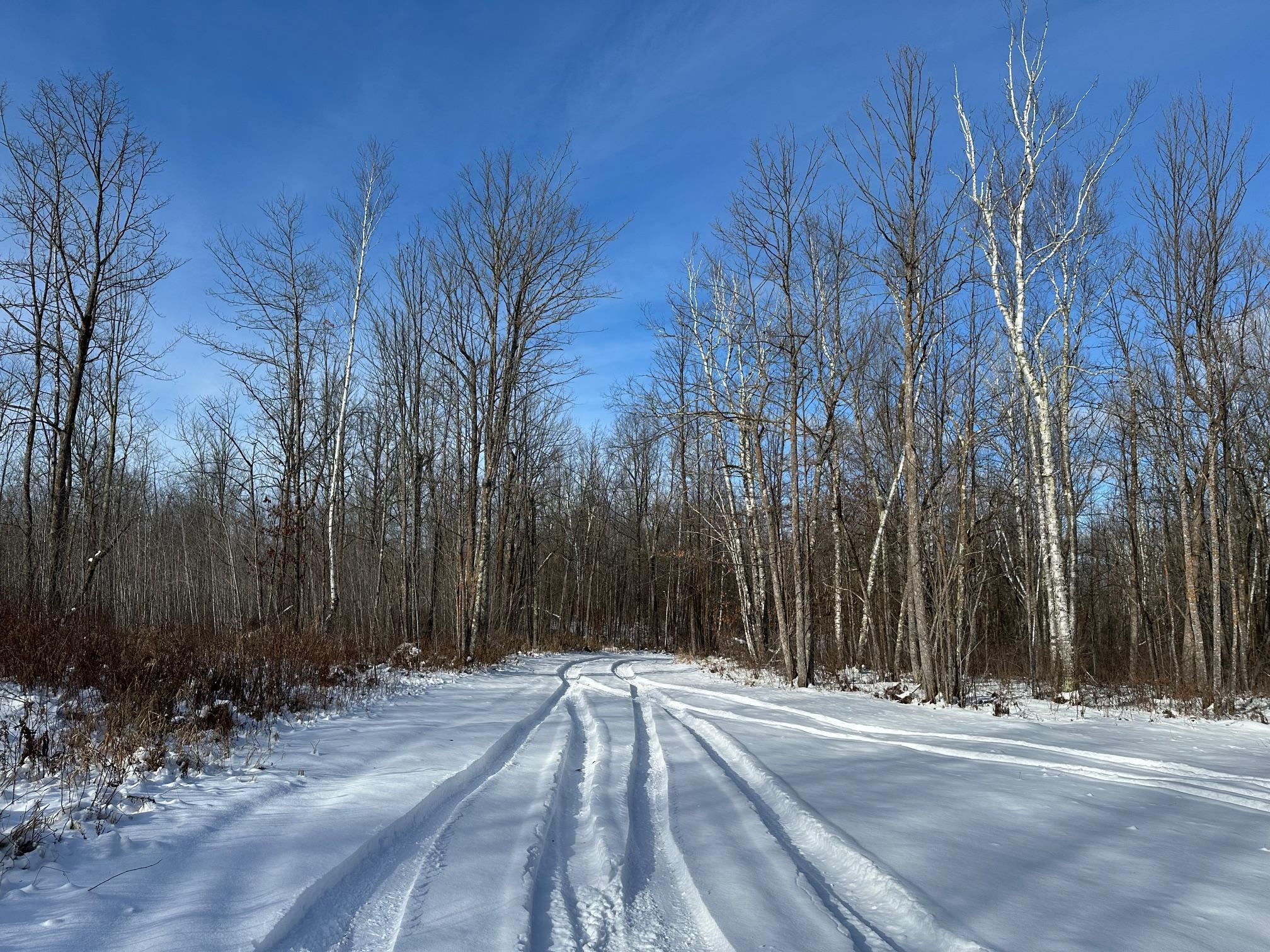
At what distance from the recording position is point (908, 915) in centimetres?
270

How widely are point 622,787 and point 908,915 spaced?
2301mm

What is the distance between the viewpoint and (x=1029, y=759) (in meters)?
5.90

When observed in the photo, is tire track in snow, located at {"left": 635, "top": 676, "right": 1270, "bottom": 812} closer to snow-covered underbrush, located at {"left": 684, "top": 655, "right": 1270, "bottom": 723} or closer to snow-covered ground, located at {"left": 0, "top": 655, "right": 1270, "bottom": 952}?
snow-covered ground, located at {"left": 0, "top": 655, "right": 1270, "bottom": 952}

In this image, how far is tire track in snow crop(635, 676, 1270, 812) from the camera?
473 cm

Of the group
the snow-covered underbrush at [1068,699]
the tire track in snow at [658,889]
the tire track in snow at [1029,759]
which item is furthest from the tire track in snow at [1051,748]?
the tire track in snow at [658,889]

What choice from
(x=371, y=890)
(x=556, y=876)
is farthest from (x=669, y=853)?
(x=371, y=890)

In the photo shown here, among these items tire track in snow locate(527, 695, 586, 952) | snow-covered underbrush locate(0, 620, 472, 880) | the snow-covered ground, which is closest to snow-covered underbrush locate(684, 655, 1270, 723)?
the snow-covered ground

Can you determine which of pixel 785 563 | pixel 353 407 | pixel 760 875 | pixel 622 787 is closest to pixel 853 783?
pixel 622 787

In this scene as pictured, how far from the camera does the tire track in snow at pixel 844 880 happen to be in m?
2.54

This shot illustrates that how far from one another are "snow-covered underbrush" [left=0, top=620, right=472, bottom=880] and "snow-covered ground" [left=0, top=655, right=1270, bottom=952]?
0.30 m

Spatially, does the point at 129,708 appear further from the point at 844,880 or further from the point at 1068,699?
the point at 1068,699

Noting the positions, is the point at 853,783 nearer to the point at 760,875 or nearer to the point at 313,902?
the point at 760,875

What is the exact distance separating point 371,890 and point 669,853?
1424 millimetres

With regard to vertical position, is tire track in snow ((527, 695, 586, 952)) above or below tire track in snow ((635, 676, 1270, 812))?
above
